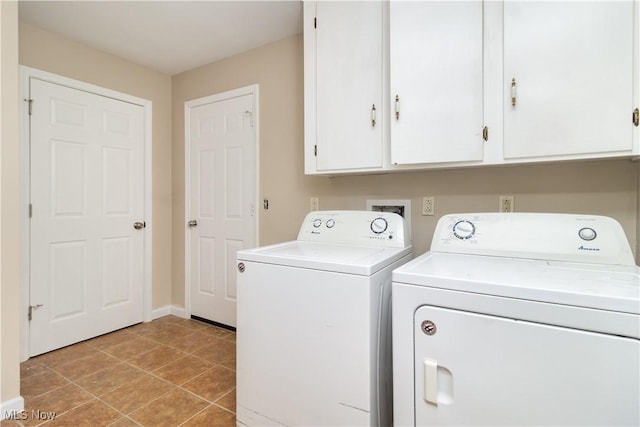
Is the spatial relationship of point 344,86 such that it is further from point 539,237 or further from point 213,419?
point 213,419

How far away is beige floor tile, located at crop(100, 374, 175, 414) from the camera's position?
1.76m

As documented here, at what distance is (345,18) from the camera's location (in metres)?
1.82

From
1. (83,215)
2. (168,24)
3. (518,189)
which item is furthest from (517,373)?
(83,215)

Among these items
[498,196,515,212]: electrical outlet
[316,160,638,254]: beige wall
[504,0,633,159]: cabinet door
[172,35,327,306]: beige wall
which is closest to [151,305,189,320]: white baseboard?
[172,35,327,306]: beige wall

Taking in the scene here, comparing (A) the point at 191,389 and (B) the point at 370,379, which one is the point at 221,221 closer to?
(A) the point at 191,389

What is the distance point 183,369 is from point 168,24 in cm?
238

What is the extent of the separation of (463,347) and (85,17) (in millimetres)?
2914

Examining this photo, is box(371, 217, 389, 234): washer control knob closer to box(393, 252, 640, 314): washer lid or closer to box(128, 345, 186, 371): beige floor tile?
box(393, 252, 640, 314): washer lid

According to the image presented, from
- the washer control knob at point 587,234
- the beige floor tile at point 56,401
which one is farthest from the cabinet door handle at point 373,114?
the beige floor tile at point 56,401

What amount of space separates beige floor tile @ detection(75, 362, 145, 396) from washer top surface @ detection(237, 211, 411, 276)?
4.11ft

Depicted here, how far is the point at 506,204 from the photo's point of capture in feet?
5.64

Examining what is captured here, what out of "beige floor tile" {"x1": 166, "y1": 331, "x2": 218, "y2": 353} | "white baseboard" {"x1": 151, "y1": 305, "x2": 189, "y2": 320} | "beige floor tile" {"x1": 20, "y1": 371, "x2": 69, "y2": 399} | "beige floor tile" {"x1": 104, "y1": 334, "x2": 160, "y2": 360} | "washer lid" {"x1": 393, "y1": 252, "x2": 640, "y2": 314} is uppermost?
"washer lid" {"x1": 393, "y1": 252, "x2": 640, "y2": 314}

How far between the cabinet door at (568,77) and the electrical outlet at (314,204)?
1255 mm

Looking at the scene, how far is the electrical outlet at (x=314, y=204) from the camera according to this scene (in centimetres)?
234
